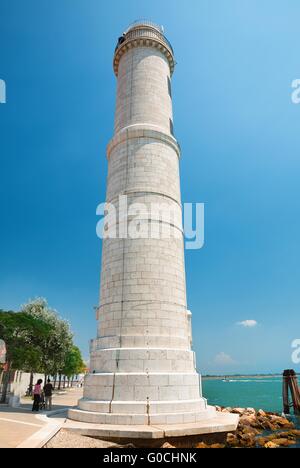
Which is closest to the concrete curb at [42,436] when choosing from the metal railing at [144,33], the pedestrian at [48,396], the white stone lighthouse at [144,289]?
the white stone lighthouse at [144,289]

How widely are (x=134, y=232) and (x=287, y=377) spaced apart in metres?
25.2

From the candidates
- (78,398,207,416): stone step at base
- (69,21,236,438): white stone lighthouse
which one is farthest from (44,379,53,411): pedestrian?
(78,398,207,416): stone step at base

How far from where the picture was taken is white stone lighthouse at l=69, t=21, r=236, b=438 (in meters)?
10.3

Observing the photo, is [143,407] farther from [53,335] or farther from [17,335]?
[53,335]

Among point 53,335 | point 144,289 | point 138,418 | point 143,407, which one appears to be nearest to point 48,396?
point 143,407

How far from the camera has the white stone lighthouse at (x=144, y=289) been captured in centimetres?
1031

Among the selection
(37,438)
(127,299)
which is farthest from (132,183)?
(37,438)

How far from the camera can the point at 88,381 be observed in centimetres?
1153

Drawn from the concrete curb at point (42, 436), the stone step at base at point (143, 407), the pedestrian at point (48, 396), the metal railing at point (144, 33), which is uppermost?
the metal railing at point (144, 33)

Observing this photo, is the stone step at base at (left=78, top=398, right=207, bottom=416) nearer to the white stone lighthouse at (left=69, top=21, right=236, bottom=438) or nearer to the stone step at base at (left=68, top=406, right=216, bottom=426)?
the white stone lighthouse at (left=69, top=21, right=236, bottom=438)

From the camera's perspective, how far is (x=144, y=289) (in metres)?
12.2

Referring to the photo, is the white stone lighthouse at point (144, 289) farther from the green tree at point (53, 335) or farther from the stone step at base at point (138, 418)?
the green tree at point (53, 335)

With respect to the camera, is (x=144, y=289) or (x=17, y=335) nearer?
(x=144, y=289)

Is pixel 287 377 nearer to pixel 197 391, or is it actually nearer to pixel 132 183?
pixel 197 391
